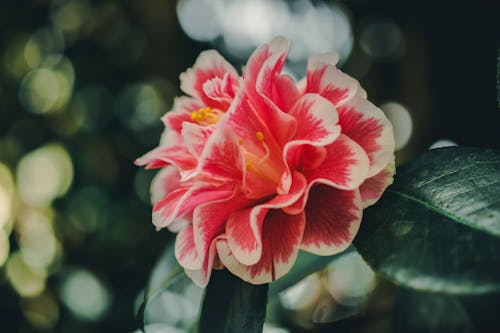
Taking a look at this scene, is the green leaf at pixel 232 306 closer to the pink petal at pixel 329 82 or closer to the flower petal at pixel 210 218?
the flower petal at pixel 210 218

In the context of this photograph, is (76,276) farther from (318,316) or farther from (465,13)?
(465,13)

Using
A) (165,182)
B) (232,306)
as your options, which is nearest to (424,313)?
(232,306)

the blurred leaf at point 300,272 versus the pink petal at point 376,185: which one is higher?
the pink petal at point 376,185

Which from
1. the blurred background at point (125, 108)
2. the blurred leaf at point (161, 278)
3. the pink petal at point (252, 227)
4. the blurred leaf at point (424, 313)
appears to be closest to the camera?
the pink petal at point (252, 227)

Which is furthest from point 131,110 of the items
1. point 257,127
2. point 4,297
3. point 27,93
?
point 257,127

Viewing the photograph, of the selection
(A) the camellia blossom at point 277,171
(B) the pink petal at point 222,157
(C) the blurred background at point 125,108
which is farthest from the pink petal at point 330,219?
(C) the blurred background at point 125,108

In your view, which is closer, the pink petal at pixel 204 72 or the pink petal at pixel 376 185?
the pink petal at pixel 376 185
